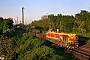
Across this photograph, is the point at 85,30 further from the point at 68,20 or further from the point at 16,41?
the point at 16,41

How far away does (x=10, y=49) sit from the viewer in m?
19.6

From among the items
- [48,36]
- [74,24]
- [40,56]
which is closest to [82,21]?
[74,24]

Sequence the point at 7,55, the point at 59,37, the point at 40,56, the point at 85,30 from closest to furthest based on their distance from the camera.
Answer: the point at 40,56, the point at 7,55, the point at 59,37, the point at 85,30

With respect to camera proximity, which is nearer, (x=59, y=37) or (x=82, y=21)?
(x=59, y=37)

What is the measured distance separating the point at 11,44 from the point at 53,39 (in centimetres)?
1918

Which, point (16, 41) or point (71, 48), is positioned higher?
point (16, 41)

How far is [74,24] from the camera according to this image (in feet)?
222

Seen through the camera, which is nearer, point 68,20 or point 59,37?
point 59,37

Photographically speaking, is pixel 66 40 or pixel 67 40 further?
pixel 66 40

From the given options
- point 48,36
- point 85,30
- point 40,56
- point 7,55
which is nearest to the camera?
point 40,56

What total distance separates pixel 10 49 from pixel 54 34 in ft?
62.4

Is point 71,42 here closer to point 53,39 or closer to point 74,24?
point 53,39

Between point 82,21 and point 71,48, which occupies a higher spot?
point 82,21

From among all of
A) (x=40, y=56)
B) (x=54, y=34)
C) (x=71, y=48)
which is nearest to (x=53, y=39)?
(x=54, y=34)
